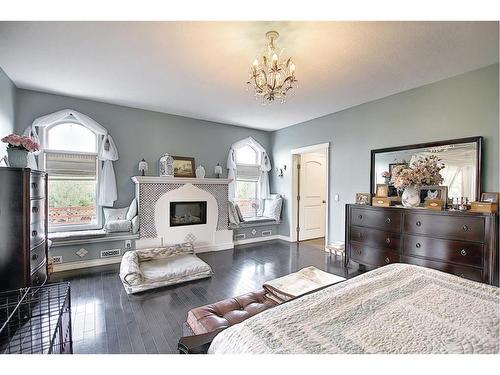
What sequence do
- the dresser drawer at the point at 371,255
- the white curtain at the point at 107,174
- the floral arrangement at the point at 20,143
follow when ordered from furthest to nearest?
1. the white curtain at the point at 107,174
2. the dresser drawer at the point at 371,255
3. the floral arrangement at the point at 20,143

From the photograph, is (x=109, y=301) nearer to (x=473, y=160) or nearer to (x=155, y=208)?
(x=155, y=208)

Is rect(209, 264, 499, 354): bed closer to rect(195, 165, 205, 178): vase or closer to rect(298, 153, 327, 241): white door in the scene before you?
rect(195, 165, 205, 178): vase

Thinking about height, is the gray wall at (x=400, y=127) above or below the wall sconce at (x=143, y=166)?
above

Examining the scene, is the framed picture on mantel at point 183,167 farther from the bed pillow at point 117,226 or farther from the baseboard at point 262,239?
the baseboard at point 262,239

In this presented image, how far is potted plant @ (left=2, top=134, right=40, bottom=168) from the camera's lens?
2203mm

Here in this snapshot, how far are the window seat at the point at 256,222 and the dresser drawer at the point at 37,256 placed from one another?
290 centimetres

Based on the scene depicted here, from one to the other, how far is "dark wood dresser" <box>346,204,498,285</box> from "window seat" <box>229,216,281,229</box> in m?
2.02

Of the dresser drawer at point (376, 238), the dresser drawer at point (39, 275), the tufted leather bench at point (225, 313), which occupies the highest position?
the dresser drawer at point (376, 238)

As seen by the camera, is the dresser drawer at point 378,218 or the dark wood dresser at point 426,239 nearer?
the dark wood dresser at point 426,239

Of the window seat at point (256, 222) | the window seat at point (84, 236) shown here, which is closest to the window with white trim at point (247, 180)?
the window seat at point (256, 222)

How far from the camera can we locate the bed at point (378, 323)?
0.76 metres

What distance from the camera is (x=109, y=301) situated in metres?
2.45

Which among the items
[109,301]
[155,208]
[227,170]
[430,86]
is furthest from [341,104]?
[109,301]
